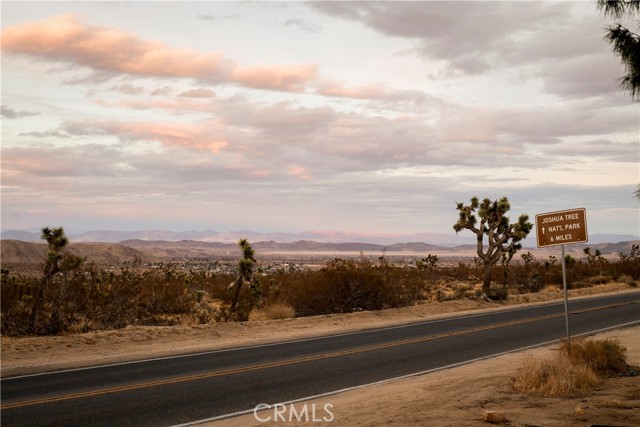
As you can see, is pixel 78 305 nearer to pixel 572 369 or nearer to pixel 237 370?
pixel 237 370

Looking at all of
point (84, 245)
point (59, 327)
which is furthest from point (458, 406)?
point (84, 245)

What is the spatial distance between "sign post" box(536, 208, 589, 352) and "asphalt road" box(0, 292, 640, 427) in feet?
12.7

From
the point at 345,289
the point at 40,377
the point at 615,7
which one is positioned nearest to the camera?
the point at 615,7

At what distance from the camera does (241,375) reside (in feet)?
42.5

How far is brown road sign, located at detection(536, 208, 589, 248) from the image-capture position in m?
12.4

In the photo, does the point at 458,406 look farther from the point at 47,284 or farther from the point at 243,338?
the point at 47,284

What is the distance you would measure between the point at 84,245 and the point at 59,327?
426ft

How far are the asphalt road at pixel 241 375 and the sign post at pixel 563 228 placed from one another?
12.7 feet

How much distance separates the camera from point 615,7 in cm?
1023

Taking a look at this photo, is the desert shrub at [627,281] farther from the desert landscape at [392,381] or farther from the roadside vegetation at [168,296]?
the desert landscape at [392,381]

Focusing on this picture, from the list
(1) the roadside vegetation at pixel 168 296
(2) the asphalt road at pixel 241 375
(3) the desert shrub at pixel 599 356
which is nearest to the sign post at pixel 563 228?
(3) the desert shrub at pixel 599 356

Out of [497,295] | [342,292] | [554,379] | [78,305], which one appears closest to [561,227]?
[554,379]

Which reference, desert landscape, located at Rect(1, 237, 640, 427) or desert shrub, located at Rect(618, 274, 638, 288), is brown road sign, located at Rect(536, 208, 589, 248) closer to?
desert landscape, located at Rect(1, 237, 640, 427)

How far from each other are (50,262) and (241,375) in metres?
11.3
